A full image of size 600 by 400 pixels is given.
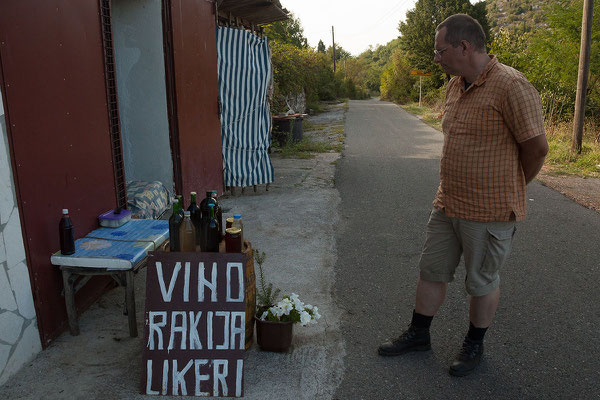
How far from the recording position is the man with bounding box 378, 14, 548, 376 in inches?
115

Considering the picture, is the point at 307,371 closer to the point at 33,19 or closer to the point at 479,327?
the point at 479,327

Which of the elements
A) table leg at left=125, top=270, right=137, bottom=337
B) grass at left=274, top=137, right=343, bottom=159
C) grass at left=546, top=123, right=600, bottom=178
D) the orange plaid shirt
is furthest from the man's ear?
grass at left=274, top=137, right=343, bottom=159

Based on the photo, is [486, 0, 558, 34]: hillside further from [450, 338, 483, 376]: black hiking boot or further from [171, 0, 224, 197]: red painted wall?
[450, 338, 483, 376]: black hiking boot

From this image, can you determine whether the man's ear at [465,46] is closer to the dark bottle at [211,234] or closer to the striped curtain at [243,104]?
the dark bottle at [211,234]

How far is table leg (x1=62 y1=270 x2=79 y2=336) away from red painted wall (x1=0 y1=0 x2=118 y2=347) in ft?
0.30

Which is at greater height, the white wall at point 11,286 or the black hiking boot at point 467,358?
the white wall at point 11,286

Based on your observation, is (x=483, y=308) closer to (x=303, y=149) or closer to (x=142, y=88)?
(x=142, y=88)

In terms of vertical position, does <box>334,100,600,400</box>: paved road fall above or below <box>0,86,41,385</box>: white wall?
below

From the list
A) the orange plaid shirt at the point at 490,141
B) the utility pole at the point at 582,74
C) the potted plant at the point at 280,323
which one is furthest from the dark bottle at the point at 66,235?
the utility pole at the point at 582,74

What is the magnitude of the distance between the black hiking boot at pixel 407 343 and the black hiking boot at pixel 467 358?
0.27m

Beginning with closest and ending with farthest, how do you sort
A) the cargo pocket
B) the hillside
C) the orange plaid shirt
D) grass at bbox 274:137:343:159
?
the orange plaid shirt, the cargo pocket, grass at bbox 274:137:343:159, the hillside

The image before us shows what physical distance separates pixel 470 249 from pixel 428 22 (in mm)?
38043

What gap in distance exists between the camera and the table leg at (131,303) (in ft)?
12.1

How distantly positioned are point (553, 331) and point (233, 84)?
229 inches
